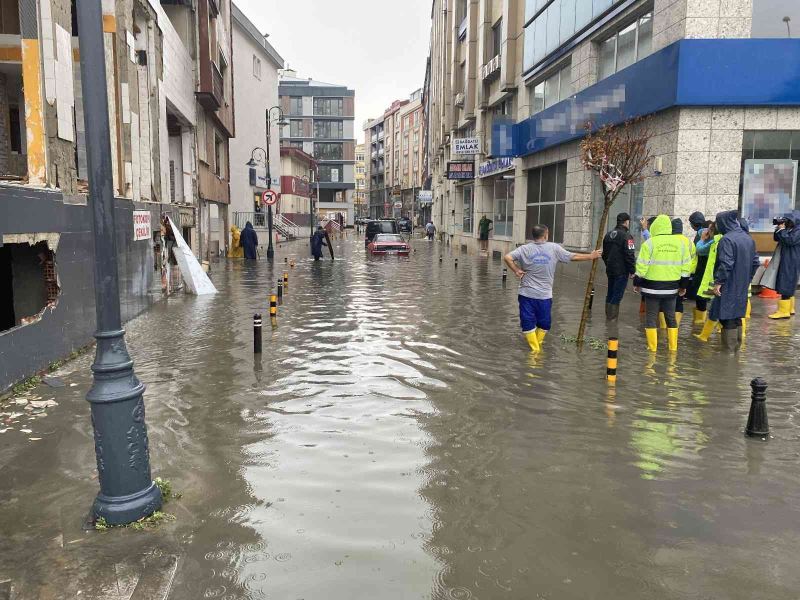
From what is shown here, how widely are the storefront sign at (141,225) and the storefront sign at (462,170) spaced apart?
24823mm

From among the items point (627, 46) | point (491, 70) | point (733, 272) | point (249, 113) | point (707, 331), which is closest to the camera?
point (733, 272)

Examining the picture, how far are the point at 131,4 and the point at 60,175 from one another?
20.7 ft

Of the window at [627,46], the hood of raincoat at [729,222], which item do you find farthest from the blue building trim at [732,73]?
the hood of raincoat at [729,222]

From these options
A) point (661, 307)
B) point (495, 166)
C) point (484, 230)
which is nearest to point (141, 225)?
point (661, 307)

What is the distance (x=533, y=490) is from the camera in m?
4.67

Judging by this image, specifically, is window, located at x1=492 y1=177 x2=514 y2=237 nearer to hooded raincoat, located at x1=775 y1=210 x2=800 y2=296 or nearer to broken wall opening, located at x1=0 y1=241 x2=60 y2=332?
hooded raincoat, located at x1=775 y1=210 x2=800 y2=296

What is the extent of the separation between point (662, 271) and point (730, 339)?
1476mm

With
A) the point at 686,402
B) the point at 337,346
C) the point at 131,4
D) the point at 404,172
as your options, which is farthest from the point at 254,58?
the point at 404,172

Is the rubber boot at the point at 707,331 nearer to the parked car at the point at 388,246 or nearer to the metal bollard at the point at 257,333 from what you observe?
the metal bollard at the point at 257,333

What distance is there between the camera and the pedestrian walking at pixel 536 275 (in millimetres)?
8953

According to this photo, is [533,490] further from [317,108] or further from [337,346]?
[317,108]

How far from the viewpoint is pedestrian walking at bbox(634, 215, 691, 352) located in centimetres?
901

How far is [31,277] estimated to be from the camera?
8352mm

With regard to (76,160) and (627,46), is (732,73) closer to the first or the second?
(627,46)
